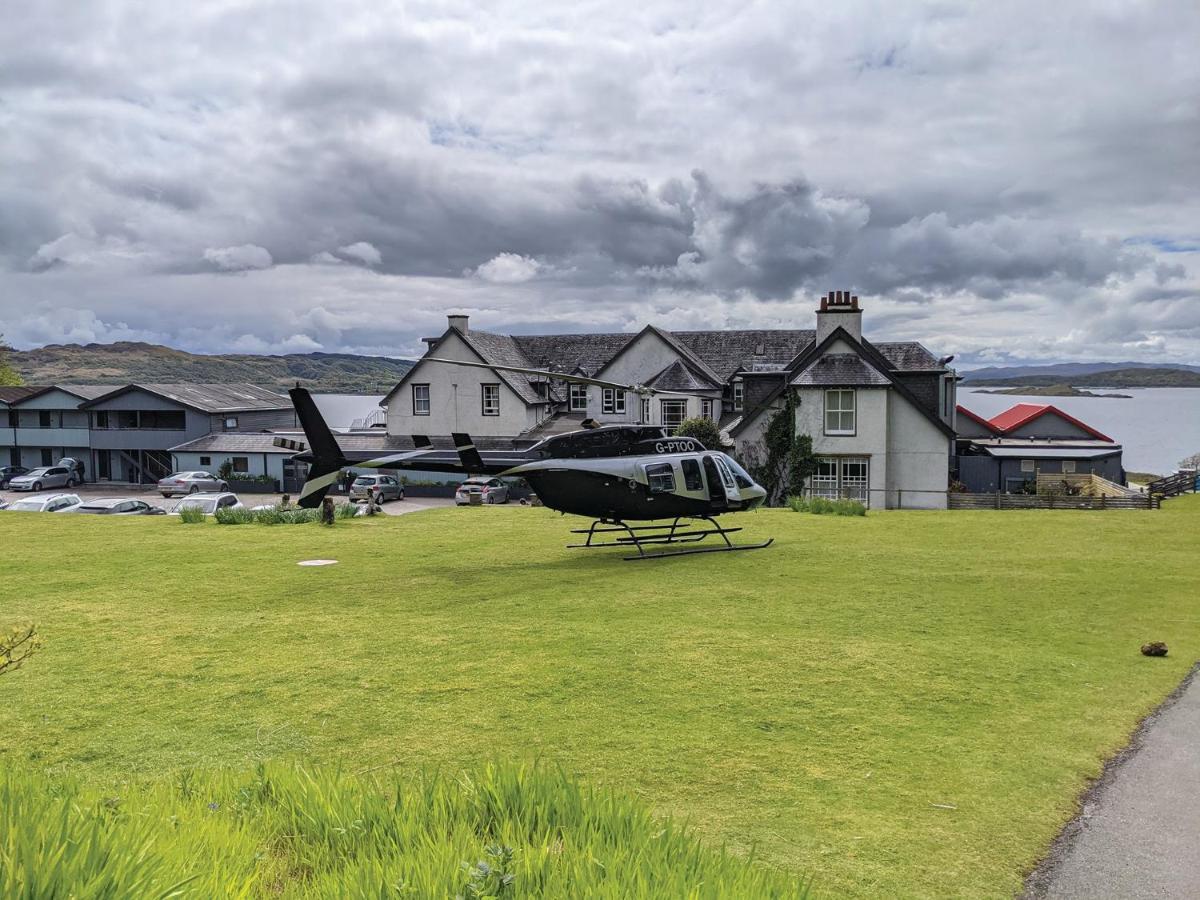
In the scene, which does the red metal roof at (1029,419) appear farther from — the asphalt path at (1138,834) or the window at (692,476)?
the asphalt path at (1138,834)

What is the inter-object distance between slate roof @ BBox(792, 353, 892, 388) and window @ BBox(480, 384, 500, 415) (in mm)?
21745

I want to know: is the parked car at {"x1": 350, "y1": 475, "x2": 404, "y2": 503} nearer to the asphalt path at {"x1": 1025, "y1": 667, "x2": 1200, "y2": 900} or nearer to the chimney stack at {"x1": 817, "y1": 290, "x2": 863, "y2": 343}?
the chimney stack at {"x1": 817, "y1": 290, "x2": 863, "y2": 343}

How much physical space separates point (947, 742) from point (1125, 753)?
1.57 metres

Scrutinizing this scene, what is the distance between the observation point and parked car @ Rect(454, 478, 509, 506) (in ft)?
135

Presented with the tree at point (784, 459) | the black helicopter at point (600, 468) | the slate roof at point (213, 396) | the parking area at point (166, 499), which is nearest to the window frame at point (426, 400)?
the parking area at point (166, 499)

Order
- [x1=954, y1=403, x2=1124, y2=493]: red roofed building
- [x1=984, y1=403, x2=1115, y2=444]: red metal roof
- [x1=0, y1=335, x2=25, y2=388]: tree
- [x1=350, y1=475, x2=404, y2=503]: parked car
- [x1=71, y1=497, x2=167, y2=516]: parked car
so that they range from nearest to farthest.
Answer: [x1=71, y1=497, x2=167, y2=516]: parked car < [x1=954, y1=403, x2=1124, y2=493]: red roofed building < [x1=350, y1=475, x2=404, y2=503]: parked car < [x1=984, y1=403, x2=1115, y2=444]: red metal roof < [x1=0, y1=335, x2=25, y2=388]: tree

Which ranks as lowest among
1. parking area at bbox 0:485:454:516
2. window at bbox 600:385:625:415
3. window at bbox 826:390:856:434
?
parking area at bbox 0:485:454:516

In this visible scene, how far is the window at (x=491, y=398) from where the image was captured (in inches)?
2067

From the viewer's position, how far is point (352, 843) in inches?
193

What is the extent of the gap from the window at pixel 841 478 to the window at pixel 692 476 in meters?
20.0

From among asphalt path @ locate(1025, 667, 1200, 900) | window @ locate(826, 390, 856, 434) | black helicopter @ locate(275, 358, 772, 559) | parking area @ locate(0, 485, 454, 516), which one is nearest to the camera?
asphalt path @ locate(1025, 667, 1200, 900)

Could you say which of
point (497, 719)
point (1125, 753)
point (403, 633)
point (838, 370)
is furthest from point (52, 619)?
point (838, 370)

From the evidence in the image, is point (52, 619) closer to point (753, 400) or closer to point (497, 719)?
point (497, 719)

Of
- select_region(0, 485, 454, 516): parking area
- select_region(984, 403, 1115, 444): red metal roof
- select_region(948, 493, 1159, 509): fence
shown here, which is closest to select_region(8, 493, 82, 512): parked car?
select_region(0, 485, 454, 516): parking area
